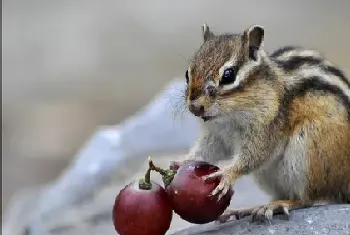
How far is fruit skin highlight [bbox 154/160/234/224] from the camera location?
14.0 feet

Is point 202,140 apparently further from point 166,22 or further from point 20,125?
point 166,22

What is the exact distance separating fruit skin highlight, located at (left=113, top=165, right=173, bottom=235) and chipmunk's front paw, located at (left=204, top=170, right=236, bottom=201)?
0.21 meters

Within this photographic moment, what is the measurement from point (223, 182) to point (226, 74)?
473 mm

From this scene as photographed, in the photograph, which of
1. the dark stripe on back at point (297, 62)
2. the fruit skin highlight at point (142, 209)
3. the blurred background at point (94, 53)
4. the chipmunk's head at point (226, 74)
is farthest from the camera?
the blurred background at point (94, 53)

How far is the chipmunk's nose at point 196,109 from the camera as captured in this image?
14.1ft

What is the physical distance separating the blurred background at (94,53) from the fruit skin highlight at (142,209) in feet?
15.9

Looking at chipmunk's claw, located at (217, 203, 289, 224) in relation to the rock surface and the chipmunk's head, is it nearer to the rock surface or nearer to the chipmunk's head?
the rock surface

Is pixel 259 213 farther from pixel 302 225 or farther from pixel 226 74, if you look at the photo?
pixel 226 74

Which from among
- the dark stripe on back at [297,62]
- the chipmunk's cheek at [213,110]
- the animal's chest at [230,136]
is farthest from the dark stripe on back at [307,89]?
the chipmunk's cheek at [213,110]

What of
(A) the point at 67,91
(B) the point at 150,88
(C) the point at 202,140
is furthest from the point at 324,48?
(C) the point at 202,140

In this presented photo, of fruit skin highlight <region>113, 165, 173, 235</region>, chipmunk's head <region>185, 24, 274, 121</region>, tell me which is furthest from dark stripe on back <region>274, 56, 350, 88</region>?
fruit skin highlight <region>113, 165, 173, 235</region>

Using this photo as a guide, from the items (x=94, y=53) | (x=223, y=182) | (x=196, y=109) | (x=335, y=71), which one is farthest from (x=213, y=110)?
(x=94, y=53)

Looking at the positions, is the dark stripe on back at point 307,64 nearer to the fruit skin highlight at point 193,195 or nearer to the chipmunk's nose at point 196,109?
the chipmunk's nose at point 196,109

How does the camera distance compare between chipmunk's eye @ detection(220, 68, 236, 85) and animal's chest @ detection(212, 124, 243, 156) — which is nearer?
chipmunk's eye @ detection(220, 68, 236, 85)
